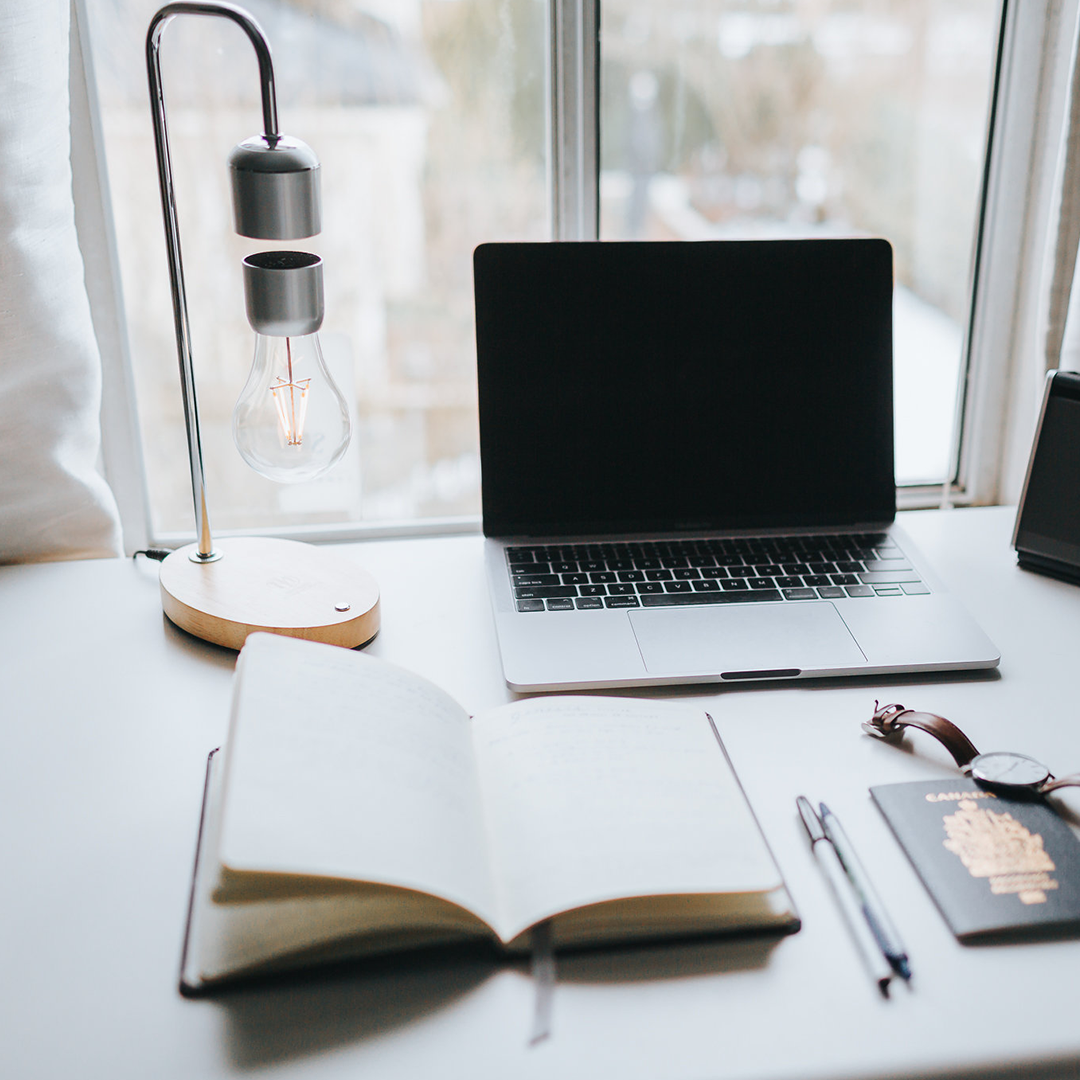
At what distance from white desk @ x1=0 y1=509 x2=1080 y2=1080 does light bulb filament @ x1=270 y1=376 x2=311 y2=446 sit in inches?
7.9

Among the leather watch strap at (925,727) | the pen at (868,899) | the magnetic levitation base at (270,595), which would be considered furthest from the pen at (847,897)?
the magnetic levitation base at (270,595)

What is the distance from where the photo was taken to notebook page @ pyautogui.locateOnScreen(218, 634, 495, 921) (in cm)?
53

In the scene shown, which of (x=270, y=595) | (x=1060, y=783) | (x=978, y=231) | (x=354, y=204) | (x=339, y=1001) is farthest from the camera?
(x=978, y=231)

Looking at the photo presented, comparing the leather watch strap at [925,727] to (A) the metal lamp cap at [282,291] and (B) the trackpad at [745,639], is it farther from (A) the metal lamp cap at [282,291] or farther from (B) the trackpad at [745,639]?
(A) the metal lamp cap at [282,291]

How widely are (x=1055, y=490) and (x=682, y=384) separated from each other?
36cm

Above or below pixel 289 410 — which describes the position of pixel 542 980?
below

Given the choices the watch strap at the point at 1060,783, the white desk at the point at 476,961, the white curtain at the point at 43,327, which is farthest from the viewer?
the white curtain at the point at 43,327

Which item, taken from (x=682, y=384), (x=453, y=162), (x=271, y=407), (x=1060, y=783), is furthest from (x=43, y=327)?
(x=1060, y=783)

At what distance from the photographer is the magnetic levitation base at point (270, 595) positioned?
34.2 inches

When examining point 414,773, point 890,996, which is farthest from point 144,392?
point 890,996

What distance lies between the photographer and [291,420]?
87cm

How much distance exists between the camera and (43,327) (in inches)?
38.4

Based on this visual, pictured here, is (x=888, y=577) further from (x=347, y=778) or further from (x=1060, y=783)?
(x=347, y=778)

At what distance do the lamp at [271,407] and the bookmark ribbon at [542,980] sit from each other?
36 centimetres
